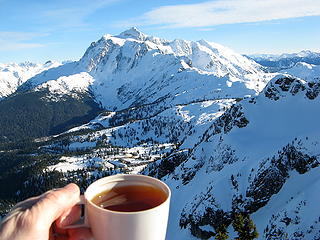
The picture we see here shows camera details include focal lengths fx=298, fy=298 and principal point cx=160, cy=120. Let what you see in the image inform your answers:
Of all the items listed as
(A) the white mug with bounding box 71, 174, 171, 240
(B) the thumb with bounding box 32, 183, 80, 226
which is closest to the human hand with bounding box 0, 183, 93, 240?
(B) the thumb with bounding box 32, 183, 80, 226

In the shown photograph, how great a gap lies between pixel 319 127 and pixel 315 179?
372 inches

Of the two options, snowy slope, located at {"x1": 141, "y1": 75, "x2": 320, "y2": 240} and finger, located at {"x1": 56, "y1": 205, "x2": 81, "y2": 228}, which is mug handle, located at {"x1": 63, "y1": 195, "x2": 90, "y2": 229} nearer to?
finger, located at {"x1": 56, "y1": 205, "x2": 81, "y2": 228}

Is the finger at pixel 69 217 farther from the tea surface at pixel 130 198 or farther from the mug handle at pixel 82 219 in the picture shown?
the tea surface at pixel 130 198

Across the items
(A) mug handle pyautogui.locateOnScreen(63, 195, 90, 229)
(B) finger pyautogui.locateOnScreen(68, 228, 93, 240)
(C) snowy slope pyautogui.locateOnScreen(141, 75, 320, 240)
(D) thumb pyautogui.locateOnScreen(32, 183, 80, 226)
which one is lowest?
(C) snowy slope pyautogui.locateOnScreen(141, 75, 320, 240)

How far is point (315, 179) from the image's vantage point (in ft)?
133

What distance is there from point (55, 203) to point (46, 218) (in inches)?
8.7

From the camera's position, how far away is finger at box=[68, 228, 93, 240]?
433 centimetres

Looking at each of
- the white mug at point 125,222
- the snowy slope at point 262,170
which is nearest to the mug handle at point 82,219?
the white mug at point 125,222

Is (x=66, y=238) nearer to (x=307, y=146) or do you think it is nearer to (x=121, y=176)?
(x=121, y=176)

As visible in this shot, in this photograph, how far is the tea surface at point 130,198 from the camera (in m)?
4.62

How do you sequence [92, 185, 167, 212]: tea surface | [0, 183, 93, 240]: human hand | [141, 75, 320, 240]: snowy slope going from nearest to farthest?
[0, 183, 93, 240]: human hand, [92, 185, 167, 212]: tea surface, [141, 75, 320, 240]: snowy slope

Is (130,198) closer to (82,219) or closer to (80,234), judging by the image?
(82,219)

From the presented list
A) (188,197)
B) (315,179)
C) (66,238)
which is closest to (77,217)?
(66,238)

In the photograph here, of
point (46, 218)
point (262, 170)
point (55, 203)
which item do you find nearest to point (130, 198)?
point (55, 203)
